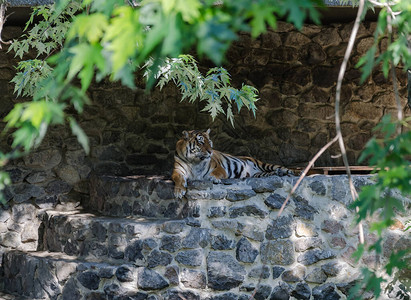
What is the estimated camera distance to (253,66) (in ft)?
21.0

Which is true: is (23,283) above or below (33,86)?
below

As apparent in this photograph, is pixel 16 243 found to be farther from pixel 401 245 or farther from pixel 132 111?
pixel 401 245

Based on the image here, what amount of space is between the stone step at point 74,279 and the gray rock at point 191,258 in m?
0.20

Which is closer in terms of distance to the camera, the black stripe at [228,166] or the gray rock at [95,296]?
the gray rock at [95,296]

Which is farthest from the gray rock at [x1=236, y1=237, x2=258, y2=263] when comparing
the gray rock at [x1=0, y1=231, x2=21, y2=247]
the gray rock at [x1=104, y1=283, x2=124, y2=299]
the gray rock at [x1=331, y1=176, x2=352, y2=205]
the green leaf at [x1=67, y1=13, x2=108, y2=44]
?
the green leaf at [x1=67, y1=13, x2=108, y2=44]

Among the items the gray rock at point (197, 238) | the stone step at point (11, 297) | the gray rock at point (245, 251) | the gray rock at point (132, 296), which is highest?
the gray rock at point (197, 238)

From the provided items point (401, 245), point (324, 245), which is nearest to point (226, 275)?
point (324, 245)

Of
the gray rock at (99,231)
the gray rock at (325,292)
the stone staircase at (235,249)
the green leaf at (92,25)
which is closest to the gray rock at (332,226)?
the stone staircase at (235,249)

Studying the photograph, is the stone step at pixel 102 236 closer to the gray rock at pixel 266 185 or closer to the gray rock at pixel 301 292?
the gray rock at pixel 266 185

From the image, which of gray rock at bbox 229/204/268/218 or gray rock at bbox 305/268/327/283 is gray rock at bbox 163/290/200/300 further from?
gray rock at bbox 305/268/327/283

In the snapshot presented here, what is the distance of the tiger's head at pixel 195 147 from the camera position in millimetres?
5016

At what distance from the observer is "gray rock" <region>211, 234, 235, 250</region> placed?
455 centimetres

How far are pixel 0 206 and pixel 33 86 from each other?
2.01m

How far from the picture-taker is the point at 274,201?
4.62 meters
